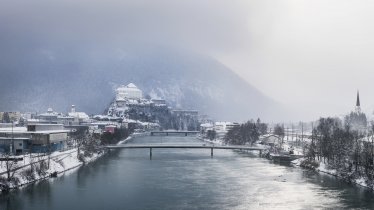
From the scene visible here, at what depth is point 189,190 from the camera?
28688mm

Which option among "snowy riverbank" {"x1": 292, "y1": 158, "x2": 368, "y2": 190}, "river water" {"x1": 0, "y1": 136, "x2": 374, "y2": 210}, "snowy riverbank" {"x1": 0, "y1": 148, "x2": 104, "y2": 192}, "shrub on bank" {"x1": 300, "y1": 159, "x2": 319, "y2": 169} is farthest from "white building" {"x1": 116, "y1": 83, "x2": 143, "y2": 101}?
"river water" {"x1": 0, "y1": 136, "x2": 374, "y2": 210}

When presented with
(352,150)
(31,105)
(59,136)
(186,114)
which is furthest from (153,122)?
(352,150)

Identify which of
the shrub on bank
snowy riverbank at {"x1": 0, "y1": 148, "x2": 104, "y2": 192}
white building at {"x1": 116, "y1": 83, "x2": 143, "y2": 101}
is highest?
white building at {"x1": 116, "y1": 83, "x2": 143, "y2": 101}

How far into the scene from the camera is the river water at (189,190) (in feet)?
81.0

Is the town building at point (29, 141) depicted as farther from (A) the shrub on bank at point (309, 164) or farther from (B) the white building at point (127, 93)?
(B) the white building at point (127, 93)

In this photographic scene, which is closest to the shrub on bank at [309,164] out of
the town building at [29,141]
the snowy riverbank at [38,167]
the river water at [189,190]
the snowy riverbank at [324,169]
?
the snowy riverbank at [324,169]

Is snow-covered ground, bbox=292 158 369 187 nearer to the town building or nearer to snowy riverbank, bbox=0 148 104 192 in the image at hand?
snowy riverbank, bbox=0 148 104 192

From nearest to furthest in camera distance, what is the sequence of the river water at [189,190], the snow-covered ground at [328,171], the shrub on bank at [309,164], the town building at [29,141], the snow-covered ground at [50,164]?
the river water at [189,190] < the snow-covered ground at [50,164] < the snow-covered ground at [328,171] < the shrub on bank at [309,164] < the town building at [29,141]

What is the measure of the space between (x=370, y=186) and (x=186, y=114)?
12771 centimetres

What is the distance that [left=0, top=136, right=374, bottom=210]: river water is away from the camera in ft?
81.0

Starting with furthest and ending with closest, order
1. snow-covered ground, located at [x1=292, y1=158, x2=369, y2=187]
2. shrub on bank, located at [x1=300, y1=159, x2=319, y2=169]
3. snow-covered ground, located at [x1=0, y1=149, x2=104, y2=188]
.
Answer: shrub on bank, located at [x1=300, y1=159, x2=319, y2=169] → snow-covered ground, located at [x1=292, y1=158, x2=369, y2=187] → snow-covered ground, located at [x1=0, y1=149, x2=104, y2=188]

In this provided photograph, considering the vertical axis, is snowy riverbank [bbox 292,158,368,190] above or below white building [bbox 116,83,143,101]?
below

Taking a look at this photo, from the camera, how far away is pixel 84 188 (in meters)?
29.6

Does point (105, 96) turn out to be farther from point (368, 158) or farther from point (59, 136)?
point (368, 158)
